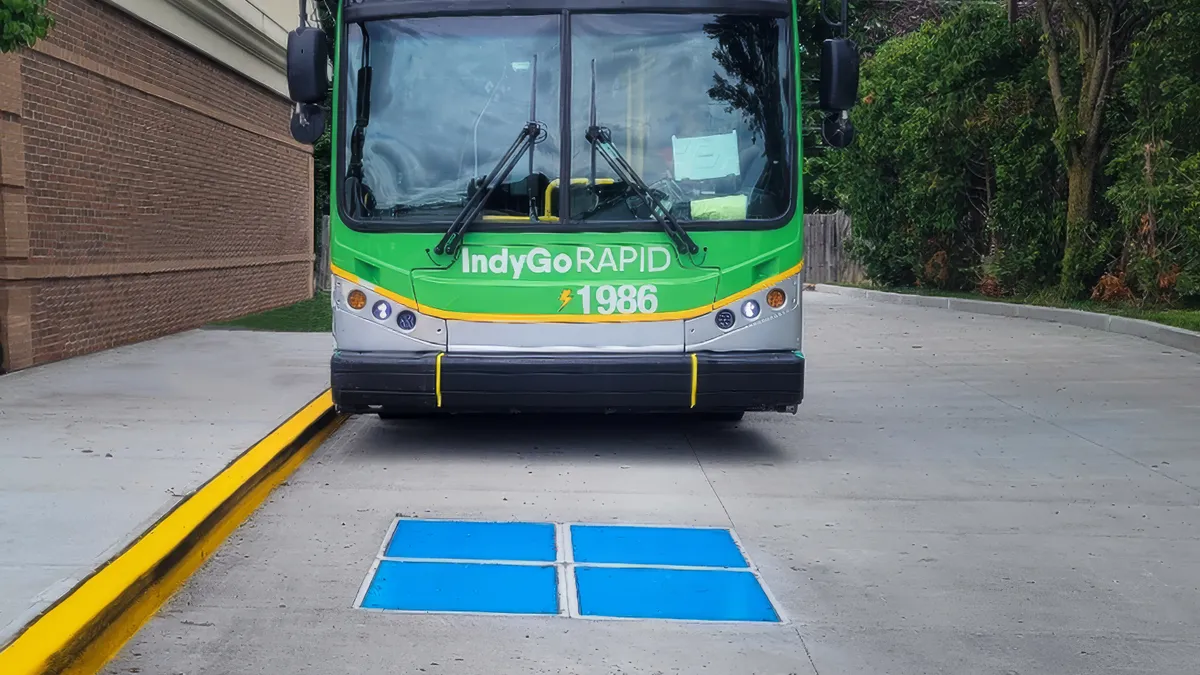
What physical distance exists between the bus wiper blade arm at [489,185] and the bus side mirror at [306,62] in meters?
1.35

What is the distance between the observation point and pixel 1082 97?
65.3ft

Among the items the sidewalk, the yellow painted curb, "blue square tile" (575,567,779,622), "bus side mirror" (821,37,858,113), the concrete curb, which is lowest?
"blue square tile" (575,567,779,622)

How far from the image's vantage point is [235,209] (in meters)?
18.5

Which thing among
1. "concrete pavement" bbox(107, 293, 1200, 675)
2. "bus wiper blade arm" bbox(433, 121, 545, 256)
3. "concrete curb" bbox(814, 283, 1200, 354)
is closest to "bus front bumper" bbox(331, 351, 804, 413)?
"concrete pavement" bbox(107, 293, 1200, 675)

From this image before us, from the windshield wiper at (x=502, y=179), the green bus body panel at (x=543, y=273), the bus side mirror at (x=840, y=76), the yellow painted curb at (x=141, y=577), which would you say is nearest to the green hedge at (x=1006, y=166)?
the bus side mirror at (x=840, y=76)

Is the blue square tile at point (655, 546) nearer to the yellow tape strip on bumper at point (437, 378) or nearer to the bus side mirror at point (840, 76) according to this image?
the yellow tape strip on bumper at point (437, 378)

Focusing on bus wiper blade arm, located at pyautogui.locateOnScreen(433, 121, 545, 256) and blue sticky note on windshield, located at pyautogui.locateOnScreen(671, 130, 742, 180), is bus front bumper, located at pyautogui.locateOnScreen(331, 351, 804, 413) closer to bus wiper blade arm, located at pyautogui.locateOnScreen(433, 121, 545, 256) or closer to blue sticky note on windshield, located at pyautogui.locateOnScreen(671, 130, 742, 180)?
bus wiper blade arm, located at pyautogui.locateOnScreen(433, 121, 545, 256)

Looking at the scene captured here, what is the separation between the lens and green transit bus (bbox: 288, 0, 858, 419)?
26.3 feet

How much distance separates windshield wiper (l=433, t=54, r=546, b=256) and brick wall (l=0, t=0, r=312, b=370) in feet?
16.6

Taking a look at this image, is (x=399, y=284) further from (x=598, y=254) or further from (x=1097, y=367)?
(x=1097, y=367)

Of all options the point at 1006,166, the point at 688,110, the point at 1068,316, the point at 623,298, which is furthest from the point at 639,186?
the point at 1006,166

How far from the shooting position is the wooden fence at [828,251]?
111ft

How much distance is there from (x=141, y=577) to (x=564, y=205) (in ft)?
12.6

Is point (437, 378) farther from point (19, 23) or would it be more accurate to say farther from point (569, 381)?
point (19, 23)
